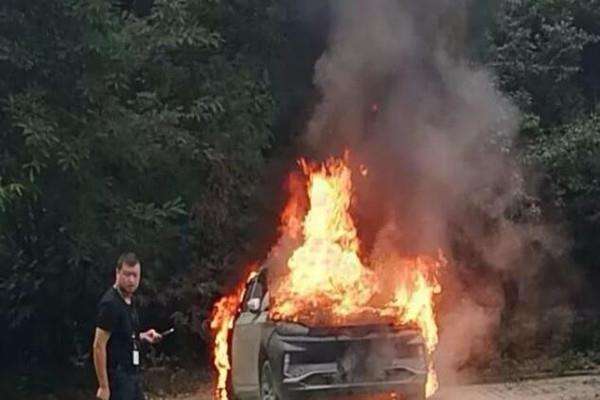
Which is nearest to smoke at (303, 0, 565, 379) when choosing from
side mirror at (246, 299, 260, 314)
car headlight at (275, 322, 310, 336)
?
side mirror at (246, 299, 260, 314)

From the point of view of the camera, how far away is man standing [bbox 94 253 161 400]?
704 centimetres

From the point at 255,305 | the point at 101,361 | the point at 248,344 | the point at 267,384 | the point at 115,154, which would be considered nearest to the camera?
the point at 101,361

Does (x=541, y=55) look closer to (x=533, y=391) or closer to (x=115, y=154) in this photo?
(x=533, y=391)

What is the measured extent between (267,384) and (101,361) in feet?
9.35

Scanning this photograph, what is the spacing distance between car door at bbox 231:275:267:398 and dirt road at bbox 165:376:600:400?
7.75 feet

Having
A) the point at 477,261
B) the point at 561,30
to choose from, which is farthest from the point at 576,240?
the point at 561,30

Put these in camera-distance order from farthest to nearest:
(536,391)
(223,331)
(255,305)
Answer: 1. (223,331)
2. (536,391)
3. (255,305)

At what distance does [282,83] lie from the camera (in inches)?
612

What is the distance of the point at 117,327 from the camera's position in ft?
23.2

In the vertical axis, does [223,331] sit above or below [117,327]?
above

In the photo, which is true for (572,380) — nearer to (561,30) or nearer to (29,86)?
(561,30)

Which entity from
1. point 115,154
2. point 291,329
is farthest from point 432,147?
point 291,329

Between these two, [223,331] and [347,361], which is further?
[223,331]

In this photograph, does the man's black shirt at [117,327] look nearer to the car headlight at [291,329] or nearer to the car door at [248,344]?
the car headlight at [291,329]
